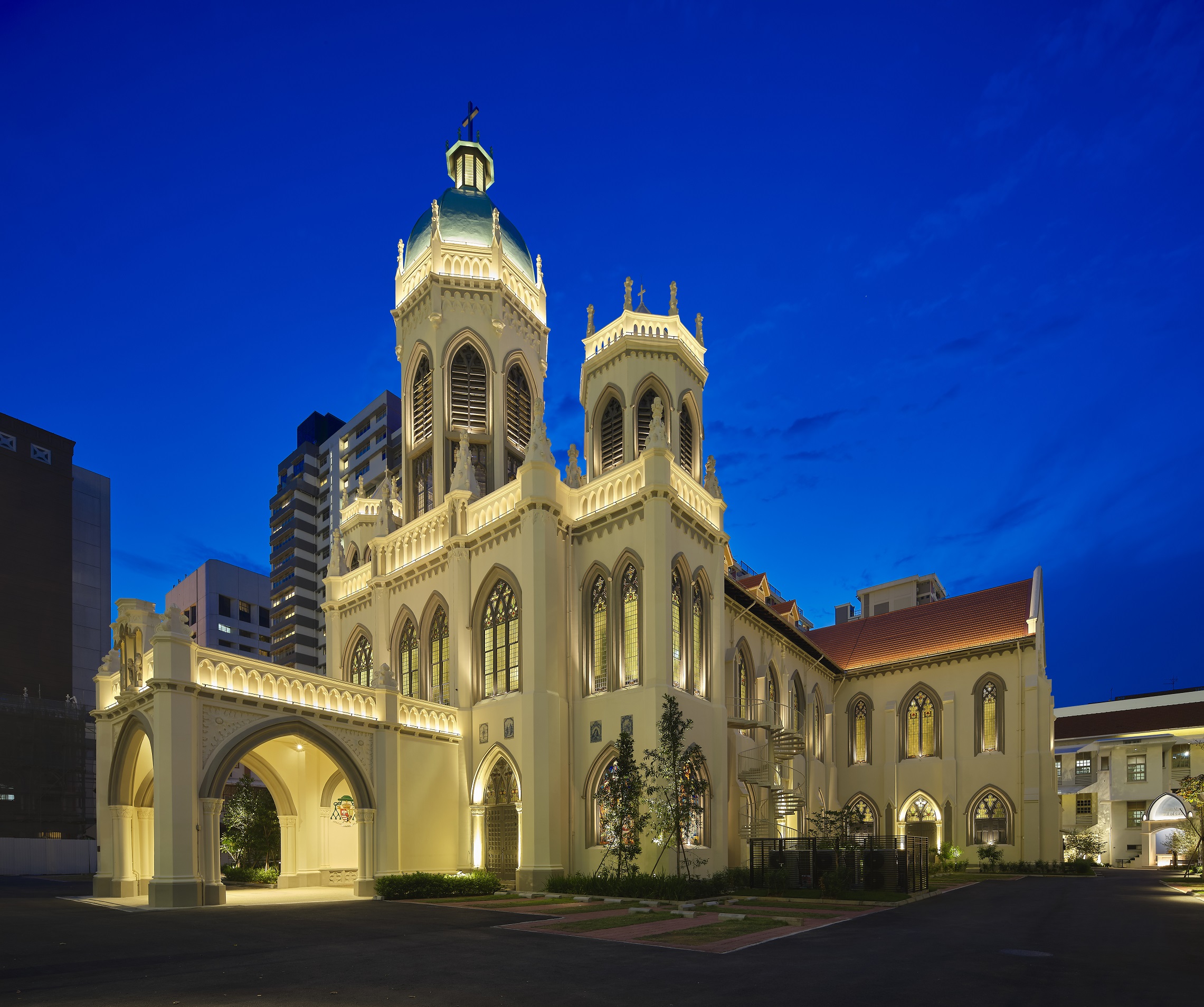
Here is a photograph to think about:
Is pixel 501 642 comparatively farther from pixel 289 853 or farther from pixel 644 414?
pixel 289 853

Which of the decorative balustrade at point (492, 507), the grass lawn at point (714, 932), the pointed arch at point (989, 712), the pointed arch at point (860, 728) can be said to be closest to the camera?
the grass lawn at point (714, 932)

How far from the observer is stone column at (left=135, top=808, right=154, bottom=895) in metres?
29.0

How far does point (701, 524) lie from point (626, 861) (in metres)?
11.1

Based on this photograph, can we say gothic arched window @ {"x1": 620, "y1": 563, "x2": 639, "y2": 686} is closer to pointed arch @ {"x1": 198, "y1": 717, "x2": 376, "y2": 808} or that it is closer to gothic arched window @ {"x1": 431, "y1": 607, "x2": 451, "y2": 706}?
gothic arched window @ {"x1": 431, "y1": 607, "x2": 451, "y2": 706}

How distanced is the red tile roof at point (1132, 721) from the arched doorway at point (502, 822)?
4563 centimetres

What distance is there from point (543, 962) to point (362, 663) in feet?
87.0

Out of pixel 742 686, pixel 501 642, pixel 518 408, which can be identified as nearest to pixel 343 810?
pixel 501 642

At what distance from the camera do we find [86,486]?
93812 mm

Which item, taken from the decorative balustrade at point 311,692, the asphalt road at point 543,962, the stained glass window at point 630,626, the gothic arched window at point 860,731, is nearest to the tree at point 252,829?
the decorative balustrade at point 311,692

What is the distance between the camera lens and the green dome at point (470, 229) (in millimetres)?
40969

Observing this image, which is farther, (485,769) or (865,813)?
(865,813)

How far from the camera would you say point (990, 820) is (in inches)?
1847

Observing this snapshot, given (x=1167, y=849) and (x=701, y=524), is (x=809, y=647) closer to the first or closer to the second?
(x=701, y=524)

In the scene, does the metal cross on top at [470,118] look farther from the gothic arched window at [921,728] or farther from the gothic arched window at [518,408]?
the gothic arched window at [921,728]
